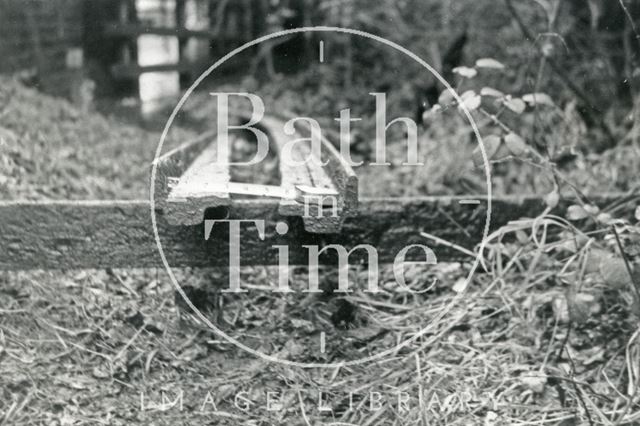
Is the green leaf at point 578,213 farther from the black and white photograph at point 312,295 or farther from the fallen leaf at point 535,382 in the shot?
the fallen leaf at point 535,382

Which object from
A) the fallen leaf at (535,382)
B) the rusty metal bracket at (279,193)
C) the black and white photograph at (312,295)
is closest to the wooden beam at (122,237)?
the black and white photograph at (312,295)

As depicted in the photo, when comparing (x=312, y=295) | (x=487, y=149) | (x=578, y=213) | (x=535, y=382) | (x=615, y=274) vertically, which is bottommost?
(x=535, y=382)

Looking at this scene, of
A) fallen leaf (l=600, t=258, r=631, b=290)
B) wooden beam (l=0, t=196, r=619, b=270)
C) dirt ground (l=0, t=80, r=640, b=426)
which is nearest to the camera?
fallen leaf (l=600, t=258, r=631, b=290)

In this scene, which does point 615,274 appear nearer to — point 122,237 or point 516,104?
point 516,104

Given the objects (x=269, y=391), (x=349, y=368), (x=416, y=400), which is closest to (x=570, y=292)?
(x=416, y=400)

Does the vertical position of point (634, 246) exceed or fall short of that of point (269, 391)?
it exceeds it

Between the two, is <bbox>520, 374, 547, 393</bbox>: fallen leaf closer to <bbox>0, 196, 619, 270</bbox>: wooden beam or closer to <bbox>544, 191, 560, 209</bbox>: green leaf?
<bbox>544, 191, 560, 209</bbox>: green leaf

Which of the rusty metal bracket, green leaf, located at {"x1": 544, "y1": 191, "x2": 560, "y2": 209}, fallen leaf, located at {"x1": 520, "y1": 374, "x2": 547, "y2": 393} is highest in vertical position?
the rusty metal bracket

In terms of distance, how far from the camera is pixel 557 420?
6.61ft

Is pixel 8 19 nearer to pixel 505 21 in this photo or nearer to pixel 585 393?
pixel 505 21

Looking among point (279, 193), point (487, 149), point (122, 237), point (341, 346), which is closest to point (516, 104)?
point (487, 149)

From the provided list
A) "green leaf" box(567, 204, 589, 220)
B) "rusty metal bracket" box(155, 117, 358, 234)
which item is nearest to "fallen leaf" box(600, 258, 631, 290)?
"green leaf" box(567, 204, 589, 220)

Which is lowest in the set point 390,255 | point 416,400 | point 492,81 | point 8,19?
point 416,400

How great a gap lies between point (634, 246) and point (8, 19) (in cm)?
416
